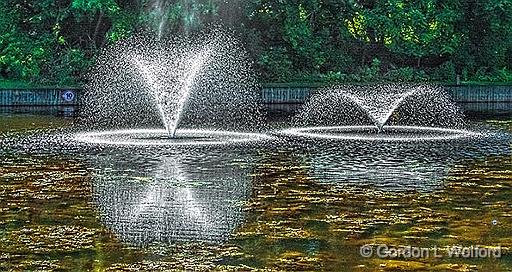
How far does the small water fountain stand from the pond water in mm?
4652

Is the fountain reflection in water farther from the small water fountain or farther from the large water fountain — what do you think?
the large water fountain

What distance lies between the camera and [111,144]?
74.9ft

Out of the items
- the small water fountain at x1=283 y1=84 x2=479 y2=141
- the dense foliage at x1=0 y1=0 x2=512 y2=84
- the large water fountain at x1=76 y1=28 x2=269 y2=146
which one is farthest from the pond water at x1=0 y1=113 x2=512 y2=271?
the dense foliage at x1=0 y1=0 x2=512 y2=84

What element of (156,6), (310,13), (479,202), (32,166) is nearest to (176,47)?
(156,6)

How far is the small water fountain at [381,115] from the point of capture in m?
27.0

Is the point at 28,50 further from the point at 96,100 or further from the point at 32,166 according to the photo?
the point at 32,166

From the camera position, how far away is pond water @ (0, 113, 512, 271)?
1106cm

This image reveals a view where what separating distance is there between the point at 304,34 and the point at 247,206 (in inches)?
1167

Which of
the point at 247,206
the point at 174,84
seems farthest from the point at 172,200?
the point at 174,84

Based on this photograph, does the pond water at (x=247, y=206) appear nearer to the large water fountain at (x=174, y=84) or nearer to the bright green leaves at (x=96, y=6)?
the large water fountain at (x=174, y=84)

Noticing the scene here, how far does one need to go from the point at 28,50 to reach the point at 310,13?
12.1 m

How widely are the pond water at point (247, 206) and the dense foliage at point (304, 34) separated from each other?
63.4 feet

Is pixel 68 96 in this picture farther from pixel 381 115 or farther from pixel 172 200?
pixel 172 200

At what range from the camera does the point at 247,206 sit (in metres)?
14.3
